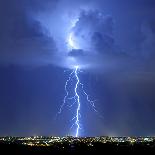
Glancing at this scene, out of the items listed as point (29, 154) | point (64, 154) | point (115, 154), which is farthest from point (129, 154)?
point (29, 154)

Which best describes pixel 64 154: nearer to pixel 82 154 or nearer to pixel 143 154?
pixel 82 154

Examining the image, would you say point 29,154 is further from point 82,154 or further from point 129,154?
point 129,154

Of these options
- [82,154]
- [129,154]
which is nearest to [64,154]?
[82,154]

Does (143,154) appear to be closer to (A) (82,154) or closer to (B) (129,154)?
(B) (129,154)

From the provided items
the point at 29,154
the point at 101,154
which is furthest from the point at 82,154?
the point at 29,154

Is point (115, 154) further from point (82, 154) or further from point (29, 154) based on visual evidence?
point (29, 154)

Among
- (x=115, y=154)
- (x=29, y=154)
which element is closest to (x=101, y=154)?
(x=115, y=154)
